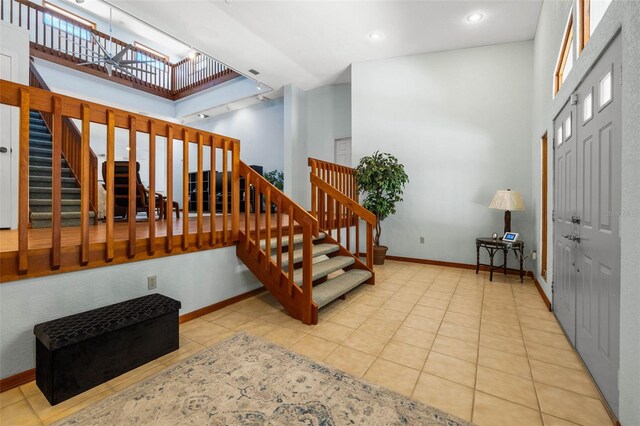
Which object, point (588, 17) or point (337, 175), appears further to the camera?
point (337, 175)

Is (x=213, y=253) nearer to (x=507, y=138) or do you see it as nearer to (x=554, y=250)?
(x=554, y=250)

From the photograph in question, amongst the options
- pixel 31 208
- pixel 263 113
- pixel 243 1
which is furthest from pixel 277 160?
pixel 31 208

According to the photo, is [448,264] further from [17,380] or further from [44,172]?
[44,172]

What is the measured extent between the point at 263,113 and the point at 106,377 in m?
7.36

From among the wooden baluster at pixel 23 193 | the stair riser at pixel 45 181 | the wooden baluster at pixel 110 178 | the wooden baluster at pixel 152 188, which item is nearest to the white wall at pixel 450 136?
the wooden baluster at pixel 152 188

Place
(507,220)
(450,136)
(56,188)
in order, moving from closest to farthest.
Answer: (56,188) < (507,220) < (450,136)

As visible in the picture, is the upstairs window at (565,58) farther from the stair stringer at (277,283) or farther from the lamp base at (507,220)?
the stair stringer at (277,283)

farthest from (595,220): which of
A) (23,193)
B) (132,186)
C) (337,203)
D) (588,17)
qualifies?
(23,193)

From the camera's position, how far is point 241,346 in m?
2.20

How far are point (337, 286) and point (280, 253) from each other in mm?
800

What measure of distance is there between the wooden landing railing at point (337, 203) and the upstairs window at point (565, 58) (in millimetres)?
2415

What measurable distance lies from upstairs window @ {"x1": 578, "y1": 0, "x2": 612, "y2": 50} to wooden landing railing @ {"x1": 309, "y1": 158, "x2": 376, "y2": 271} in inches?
98.8

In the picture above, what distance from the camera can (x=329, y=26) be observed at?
176 inches

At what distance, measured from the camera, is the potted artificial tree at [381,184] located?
15.9 feet
